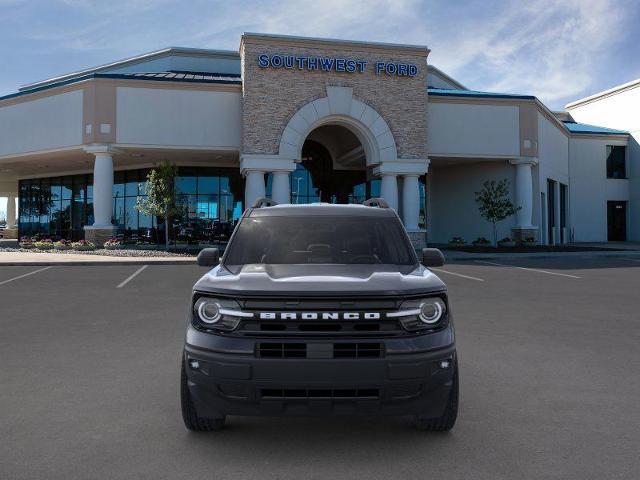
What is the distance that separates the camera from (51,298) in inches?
461

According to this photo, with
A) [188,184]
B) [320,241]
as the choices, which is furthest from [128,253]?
[320,241]

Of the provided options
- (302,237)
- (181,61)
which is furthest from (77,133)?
(302,237)

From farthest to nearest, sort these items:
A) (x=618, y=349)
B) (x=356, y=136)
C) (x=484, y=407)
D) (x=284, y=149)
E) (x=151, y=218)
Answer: (x=151, y=218)
(x=356, y=136)
(x=284, y=149)
(x=618, y=349)
(x=484, y=407)

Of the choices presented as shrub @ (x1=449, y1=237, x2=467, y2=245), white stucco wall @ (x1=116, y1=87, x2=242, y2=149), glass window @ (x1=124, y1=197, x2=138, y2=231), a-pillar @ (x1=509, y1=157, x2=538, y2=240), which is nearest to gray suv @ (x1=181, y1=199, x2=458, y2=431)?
white stucco wall @ (x1=116, y1=87, x2=242, y2=149)

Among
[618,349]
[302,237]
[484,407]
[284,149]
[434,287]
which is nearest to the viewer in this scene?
[434,287]

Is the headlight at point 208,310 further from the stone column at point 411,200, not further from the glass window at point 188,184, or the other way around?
the glass window at point 188,184

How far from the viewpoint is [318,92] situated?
27.5m

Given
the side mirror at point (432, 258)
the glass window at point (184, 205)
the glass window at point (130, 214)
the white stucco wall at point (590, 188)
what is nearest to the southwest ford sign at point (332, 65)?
the glass window at point (184, 205)

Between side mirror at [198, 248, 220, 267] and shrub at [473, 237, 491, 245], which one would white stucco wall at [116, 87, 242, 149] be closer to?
shrub at [473, 237, 491, 245]

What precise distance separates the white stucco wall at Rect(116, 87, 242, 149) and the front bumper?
25.6 metres

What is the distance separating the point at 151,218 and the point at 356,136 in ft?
44.6

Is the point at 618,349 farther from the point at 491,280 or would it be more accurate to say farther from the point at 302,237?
the point at 491,280

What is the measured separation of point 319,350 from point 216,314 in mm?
752

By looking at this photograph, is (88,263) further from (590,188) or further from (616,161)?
(616,161)
